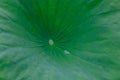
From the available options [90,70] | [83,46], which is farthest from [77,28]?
[90,70]

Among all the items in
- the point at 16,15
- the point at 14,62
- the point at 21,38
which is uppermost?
the point at 16,15

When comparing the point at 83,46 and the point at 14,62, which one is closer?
the point at 14,62

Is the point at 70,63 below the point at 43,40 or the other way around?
below

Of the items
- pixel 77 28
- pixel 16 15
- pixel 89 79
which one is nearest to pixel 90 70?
pixel 89 79

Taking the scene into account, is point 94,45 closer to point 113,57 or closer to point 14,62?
point 113,57

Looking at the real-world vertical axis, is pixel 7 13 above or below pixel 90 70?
above

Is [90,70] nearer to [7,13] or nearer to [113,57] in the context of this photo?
[113,57]
